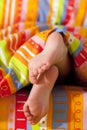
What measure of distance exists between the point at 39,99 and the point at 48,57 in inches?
4.0

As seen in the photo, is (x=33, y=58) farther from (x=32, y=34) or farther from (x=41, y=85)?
(x=32, y=34)

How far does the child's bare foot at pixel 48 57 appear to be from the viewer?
0.76 m

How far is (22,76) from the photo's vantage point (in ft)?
2.73

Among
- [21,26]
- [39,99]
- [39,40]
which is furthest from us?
[21,26]

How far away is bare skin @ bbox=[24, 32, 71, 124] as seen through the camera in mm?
763

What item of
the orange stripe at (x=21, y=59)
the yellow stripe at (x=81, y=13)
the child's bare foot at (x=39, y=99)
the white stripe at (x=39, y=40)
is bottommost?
the child's bare foot at (x=39, y=99)

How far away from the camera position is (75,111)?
828 mm

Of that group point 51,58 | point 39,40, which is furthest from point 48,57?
point 39,40

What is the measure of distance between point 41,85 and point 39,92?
0.06 ft

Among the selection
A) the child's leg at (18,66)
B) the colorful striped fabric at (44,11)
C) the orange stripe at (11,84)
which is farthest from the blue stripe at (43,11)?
the orange stripe at (11,84)

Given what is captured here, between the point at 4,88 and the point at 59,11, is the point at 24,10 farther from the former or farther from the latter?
the point at 4,88

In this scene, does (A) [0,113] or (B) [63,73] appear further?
(B) [63,73]

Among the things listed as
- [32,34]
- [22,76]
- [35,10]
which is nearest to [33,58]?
[22,76]

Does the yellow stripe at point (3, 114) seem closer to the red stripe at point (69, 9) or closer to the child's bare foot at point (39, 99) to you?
the child's bare foot at point (39, 99)
